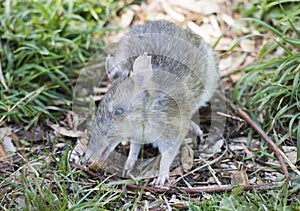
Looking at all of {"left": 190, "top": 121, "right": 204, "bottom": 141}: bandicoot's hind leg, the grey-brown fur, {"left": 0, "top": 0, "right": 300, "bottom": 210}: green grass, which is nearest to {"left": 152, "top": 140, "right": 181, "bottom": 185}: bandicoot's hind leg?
the grey-brown fur

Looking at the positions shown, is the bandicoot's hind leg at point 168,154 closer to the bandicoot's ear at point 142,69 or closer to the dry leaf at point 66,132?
the bandicoot's ear at point 142,69

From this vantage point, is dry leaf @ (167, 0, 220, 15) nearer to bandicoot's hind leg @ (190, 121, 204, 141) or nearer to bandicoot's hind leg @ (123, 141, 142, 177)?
bandicoot's hind leg @ (190, 121, 204, 141)

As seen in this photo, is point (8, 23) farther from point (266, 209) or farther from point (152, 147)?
point (266, 209)

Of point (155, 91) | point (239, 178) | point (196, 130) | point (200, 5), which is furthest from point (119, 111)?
point (200, 5)

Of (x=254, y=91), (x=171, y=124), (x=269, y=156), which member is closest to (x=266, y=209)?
(x=269, y=156)

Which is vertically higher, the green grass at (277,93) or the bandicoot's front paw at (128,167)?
the green grass at (277,93)

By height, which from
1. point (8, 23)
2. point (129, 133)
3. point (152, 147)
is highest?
point (8, 23)

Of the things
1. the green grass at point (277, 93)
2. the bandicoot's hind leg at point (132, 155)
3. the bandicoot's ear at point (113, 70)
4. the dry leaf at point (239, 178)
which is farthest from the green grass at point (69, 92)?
the bandicoot's ear at point (113, 70)
